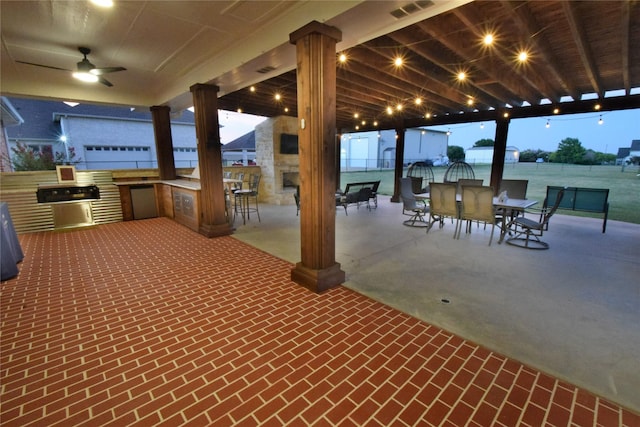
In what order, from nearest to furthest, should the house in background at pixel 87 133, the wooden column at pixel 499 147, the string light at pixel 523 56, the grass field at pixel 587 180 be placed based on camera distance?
the string light at pixel 523 56 < the wooden column at pixel 499 147 < the grass field at pixel 587 180 < the house in background at pixel 87 133

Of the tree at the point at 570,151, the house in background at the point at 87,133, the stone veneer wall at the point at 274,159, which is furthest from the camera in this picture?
the tree at the point at 570,151

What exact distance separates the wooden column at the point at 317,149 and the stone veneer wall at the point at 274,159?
5508mm

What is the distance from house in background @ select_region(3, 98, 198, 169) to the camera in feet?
34.1

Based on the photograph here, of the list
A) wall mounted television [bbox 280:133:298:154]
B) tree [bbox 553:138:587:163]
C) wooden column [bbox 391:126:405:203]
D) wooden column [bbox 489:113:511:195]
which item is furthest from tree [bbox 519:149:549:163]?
wall mounted television [bbox 280:133:298:154]

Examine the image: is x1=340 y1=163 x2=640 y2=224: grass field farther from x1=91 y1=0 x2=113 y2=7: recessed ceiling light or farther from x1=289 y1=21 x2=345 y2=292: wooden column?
x1=91 y1=0 x2=113 y2=7: recessed ceiling light

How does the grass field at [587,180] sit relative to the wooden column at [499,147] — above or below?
below

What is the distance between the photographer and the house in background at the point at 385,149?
773 inches

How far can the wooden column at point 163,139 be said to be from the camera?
6324mm

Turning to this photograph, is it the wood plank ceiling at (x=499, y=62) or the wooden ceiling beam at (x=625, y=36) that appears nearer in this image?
the wooden ceiling beam at (x=625, y=36)

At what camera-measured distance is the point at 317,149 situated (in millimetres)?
2645

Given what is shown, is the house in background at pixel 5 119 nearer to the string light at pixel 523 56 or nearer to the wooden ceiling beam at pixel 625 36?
the string light at pixel 523 56

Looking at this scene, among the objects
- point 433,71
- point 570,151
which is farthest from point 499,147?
point 570,151

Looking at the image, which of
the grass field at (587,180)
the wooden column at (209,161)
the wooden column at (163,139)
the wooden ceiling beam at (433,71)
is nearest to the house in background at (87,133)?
the wooden column at (163,139)

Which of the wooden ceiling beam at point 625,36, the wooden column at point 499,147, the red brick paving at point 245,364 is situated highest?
the wooden ceiling beam at point 625,36
